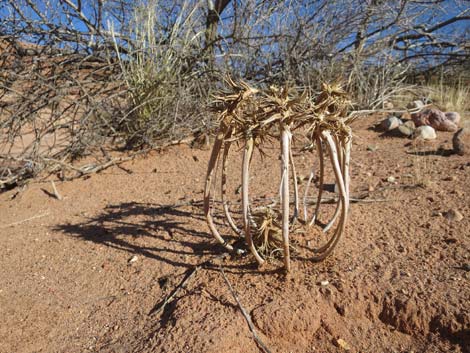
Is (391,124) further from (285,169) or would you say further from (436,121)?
(285,169)

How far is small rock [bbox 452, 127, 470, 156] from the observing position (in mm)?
3400

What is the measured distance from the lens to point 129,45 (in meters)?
4.84

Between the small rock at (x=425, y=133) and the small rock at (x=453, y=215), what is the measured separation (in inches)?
64.7

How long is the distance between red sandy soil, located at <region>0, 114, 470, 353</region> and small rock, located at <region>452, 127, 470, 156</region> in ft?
0.43

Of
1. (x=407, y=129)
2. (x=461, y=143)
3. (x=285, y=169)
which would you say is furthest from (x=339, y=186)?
(x=407, y=129)

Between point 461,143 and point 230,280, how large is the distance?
239 cm

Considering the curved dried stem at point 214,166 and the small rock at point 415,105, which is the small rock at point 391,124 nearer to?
the small rock at point 415,105

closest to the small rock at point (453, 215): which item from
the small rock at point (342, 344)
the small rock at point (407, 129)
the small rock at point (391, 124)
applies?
the small rock at point (342, 344)

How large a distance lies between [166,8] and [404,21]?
3.14m

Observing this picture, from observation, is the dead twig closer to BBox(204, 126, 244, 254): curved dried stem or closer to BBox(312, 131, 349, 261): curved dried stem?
BBox(204, 126, 244, 254): curved dried stem

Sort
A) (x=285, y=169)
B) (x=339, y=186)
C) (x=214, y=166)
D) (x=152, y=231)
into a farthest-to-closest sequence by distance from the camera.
A: (x=152, y=231), (x=214, y=166), (x=339, y=186), (x=285, y=169)

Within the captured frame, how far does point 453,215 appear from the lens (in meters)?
2.45

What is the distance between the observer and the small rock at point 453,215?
95.8 inches

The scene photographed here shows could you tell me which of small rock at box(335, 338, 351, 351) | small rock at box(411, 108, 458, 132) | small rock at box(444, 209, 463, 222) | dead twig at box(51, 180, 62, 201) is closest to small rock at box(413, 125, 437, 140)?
small rock at box(411, 108, 458, 132)
